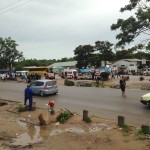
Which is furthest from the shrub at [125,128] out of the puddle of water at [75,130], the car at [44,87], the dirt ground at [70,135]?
the car at [44,87]

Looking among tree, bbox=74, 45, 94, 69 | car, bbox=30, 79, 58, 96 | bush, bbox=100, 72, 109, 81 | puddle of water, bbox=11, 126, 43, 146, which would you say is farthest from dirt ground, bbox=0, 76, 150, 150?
tree, bbox=74, 45, 94, 69

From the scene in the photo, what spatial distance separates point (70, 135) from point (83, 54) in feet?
258

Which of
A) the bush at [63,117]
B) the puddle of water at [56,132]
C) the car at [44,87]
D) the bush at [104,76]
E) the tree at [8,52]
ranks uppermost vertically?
the tree at [8,52]

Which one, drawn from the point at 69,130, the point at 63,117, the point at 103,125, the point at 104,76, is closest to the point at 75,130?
the point at 69,130

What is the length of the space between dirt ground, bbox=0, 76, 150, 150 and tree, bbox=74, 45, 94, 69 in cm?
7405

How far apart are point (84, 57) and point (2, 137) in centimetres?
7885

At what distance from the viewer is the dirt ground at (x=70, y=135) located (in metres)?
12.1

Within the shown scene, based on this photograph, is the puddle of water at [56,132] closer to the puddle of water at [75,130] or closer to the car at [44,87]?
the puddle of water at [75,130]

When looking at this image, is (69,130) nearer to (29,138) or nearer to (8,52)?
(29,138)

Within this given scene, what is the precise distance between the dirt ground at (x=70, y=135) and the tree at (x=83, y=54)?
2915 inches

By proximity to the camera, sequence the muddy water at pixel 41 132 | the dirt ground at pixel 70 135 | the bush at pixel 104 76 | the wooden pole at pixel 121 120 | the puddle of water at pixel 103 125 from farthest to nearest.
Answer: the bush at pixel 104 76
the puddle of water at pixel 103 125
the wooden pole at pixel 121 120
the muddy water at pixel 41 132
the dirt ground at pixel 70 135

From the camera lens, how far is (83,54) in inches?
3620

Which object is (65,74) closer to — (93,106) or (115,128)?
(93,106)

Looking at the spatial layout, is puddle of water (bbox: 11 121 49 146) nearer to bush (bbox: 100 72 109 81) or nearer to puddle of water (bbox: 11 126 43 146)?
puddle of water (bbox: 11 126 43 146)
